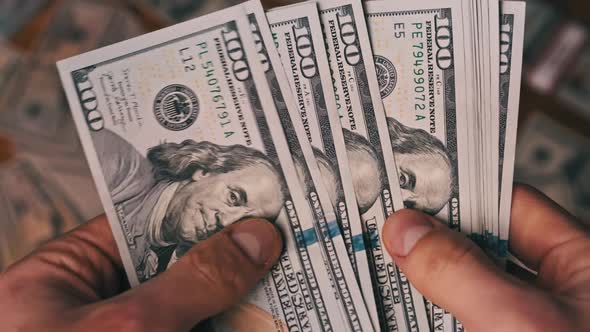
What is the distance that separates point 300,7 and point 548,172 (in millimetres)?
633

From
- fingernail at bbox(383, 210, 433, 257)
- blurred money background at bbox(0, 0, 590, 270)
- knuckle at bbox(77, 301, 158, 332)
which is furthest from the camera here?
blurred money background at bbox(0, 0, 590, 270)

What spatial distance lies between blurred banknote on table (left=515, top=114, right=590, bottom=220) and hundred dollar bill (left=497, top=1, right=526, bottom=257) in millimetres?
304

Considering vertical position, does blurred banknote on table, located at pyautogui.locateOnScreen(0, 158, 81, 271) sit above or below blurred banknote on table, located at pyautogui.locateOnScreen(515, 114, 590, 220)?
above

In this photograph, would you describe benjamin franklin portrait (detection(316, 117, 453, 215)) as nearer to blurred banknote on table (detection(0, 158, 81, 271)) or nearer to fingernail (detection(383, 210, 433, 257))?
fingernail (detection(383, 210, 433, 257))

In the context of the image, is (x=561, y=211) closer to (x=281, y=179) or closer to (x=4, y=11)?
Answer: (x=281, y=179)

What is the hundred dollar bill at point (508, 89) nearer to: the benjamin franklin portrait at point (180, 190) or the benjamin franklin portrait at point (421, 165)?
the benjamin franklin portrait at point (421, 165)

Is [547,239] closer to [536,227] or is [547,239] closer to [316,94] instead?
[536,227]

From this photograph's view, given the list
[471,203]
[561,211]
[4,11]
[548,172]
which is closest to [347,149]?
[471,203]

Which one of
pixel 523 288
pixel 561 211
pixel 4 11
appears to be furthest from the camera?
pixel 4 11

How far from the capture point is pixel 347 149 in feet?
2.43

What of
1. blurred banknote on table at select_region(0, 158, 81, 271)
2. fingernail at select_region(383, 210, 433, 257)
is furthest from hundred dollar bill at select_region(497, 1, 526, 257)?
blurred banknote on table at select_region(0, 158, 81, 271)

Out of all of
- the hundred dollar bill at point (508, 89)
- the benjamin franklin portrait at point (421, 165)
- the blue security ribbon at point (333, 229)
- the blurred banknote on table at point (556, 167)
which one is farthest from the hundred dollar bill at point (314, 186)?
the blurred banknote on table at point (556, 167)

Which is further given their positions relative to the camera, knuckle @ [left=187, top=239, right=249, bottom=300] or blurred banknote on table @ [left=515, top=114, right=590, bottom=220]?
blurred banknote on table @ [left=515, top=114, right=590, bottom=220]

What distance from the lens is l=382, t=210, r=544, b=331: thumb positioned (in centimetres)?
56
